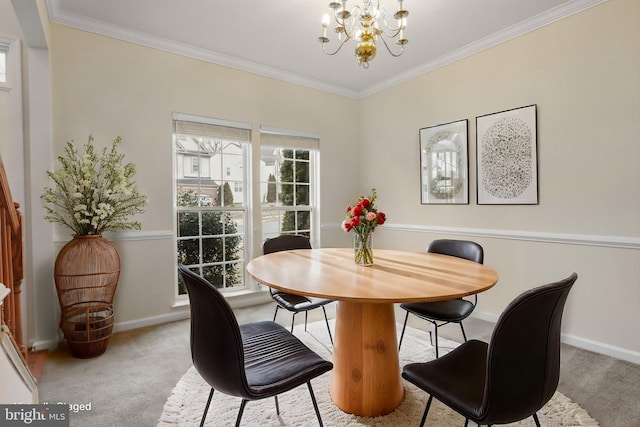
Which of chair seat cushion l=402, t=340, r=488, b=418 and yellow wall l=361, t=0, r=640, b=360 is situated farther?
yellow wall l=361, t=0, r=640, b=360

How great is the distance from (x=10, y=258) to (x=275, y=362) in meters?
1.67

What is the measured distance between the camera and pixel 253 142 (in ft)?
12.5

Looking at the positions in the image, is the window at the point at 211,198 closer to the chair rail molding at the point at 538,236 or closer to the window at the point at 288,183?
the window at the point at 288,183

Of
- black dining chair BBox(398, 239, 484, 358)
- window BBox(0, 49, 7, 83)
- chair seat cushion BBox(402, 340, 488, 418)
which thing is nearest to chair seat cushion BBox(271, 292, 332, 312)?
black dining chair BBox(398, 239, 484, 358)

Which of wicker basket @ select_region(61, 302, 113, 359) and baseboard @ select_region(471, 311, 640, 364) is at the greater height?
wicker basket @ select_region(61, 302, 113, 359)

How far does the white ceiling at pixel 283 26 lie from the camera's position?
2.63 meters

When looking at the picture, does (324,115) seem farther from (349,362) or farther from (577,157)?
(349,362)

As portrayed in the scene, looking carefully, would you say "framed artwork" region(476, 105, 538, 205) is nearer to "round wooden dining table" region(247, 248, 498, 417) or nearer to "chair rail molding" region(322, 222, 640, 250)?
"chair rail molding" region(322, 222, 640, 250)

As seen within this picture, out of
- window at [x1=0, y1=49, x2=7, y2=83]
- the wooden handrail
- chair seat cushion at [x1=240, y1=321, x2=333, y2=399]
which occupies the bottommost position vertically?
chair seat cushion at [x1=240, y1=321, x2=333, y2=399]

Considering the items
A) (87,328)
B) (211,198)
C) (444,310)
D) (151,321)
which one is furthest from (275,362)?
(211,198)

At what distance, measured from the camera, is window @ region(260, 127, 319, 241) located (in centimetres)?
402

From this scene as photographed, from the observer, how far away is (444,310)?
2.19 meters

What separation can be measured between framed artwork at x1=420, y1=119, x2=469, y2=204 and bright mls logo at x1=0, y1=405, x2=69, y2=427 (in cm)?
353

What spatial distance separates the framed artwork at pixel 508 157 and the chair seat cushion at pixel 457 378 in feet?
6.48
